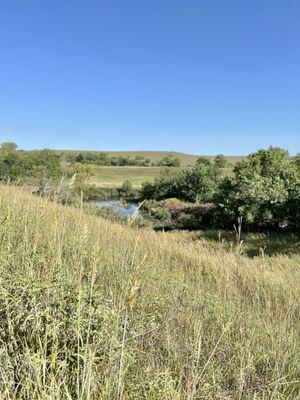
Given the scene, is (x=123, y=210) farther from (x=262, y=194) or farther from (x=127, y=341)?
(x=127, y=341)

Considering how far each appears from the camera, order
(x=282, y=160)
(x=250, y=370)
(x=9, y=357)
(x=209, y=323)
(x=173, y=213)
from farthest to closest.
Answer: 1. (x=173, y=213)
2. (x=282, y=160)
3. (x=209, y=323)
4. (x=250, y=370)
5. (x=9, y=357)

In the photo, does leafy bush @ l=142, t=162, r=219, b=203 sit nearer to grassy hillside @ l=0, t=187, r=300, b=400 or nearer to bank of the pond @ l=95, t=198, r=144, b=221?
bank of the pond @ l=95, t=198, r=144, b=221

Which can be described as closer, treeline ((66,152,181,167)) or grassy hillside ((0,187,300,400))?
grassy hillside ((0,187,300,400))

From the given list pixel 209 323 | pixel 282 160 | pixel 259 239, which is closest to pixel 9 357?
pixel 209 323

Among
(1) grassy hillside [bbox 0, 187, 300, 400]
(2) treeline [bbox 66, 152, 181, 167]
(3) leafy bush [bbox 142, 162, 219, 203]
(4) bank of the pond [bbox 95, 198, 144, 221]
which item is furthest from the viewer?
(2) treeline [bbox 66, 152, 181, 167]

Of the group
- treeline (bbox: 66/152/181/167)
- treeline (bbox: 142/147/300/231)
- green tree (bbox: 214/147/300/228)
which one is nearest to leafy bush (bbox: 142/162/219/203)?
treeline (bbox: 142/147/300/231)

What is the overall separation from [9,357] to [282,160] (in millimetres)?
23888

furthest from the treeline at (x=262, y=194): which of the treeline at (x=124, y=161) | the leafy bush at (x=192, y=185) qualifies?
the treeline at (x=124, y=161)

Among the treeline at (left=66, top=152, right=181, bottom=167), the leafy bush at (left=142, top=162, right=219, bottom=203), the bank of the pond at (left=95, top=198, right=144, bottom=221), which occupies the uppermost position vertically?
the treeline at (left=66, top=152, right=181, bottom=167)

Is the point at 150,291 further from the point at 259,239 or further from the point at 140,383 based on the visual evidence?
the point at 259,239

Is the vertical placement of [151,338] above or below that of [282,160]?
below

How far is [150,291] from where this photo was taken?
345 cm

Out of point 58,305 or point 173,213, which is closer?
point 58,305

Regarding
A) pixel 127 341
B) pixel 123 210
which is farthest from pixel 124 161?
pixel 127 341
